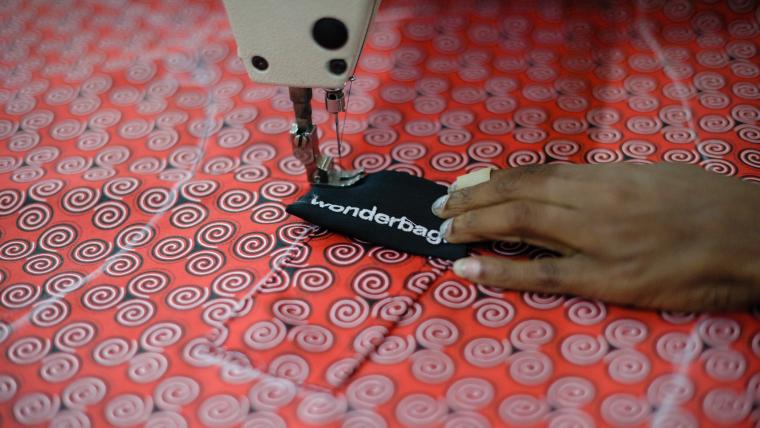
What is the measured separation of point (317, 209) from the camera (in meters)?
1.04

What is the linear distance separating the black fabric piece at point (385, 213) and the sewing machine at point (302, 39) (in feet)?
0.50

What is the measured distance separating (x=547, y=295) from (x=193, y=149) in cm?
68

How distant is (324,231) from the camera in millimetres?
1062

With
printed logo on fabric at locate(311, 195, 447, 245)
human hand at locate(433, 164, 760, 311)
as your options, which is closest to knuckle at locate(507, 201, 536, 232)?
human hand at locate(433, 164, 760, 311)

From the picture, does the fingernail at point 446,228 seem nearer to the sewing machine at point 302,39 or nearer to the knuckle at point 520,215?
the knuckle at point 520,215

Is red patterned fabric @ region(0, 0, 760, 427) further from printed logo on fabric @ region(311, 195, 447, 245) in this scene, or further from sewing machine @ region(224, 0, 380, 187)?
sewing machine @ region(224, 0, 380, 187)

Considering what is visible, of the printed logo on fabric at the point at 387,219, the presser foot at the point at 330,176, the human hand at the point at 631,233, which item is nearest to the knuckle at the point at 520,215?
the human hand at the point at 631,233

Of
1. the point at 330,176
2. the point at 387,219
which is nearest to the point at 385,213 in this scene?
the point at 387,219

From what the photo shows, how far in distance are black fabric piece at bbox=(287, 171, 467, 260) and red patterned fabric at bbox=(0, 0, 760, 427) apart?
0.9 inches

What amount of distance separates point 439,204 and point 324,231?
0.17m

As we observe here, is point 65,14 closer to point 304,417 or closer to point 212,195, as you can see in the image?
point 212,195

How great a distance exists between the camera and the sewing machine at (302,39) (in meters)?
0.87

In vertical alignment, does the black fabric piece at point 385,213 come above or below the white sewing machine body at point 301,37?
below

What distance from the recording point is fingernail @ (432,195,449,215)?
40.4 inches
